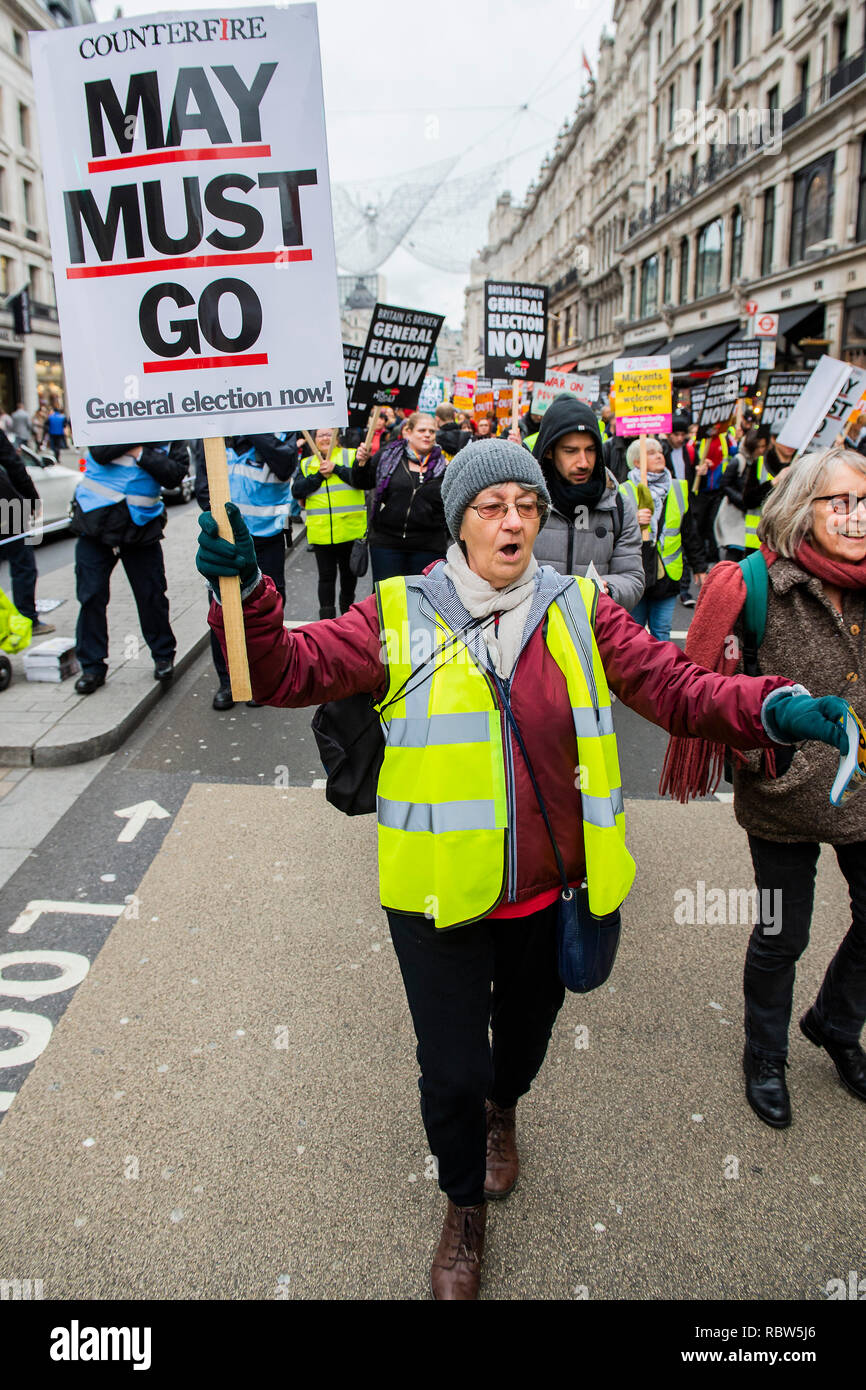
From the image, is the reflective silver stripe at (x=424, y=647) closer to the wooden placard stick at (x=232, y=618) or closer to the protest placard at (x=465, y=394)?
the wooden placard stick at (x=232, y=618)

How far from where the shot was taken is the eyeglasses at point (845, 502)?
8.45ft

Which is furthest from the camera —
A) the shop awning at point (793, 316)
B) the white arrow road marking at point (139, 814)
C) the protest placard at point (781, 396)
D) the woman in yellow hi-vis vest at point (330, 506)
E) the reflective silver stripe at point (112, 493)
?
the shop awning at point (793, 316)

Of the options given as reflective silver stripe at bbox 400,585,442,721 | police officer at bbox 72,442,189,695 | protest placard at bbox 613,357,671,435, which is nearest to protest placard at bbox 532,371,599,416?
protest placard at bbox 613,357,671,435

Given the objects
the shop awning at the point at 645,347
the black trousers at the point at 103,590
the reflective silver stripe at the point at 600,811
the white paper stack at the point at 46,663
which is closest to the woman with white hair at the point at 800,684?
the reflective silver stripe at the point at 600,811

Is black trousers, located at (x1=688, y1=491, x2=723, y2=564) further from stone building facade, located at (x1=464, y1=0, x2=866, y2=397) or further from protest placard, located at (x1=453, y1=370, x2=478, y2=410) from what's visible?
protest placard, located at (x1=453, y1=370, x2=478, y2=410)

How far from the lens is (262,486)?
648 centimetres

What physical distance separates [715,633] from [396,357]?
6.65 meters

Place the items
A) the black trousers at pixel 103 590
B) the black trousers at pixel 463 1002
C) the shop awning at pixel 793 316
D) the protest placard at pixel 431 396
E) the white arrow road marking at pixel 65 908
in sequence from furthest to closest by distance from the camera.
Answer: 1. the shop awning at pixel 793 316
2. the protest placard at pixel 431 396
3. the black trousers at pixel 103 590
4. the white arrow road marking at pixel 65 908
5. the black trousers at pixel 463 1002

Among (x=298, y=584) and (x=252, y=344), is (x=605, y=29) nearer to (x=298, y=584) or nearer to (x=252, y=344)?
(x=298, y=584)

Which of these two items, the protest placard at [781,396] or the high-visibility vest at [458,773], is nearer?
the high-visibility vest at [458,773]

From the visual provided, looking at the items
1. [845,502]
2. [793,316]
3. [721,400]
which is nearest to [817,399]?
[845,502]

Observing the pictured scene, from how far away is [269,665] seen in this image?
6.51 feet

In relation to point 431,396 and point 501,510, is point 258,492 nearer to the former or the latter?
point 501,510
